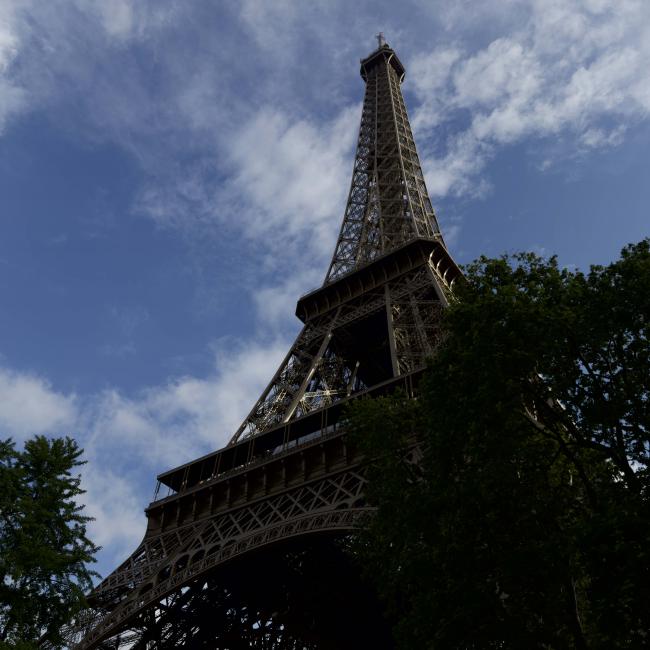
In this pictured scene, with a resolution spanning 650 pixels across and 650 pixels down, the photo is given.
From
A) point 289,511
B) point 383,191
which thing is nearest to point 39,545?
point 289,511

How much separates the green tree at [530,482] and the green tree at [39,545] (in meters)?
7.55

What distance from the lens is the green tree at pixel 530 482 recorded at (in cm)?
1026

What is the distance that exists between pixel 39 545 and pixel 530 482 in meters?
11.4

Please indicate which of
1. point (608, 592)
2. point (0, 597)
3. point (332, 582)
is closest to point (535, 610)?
point (608, 592)

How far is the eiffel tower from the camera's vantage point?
22500 millimetres

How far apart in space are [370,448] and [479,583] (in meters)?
4.36

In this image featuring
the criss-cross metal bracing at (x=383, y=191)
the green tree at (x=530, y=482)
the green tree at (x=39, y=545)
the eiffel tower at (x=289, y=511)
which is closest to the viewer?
the green tree at (x=530, y=482)

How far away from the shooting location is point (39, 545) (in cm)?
1603

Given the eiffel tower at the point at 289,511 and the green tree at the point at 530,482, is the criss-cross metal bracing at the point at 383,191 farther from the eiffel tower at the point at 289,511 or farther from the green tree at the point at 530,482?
the green tree at the point at 530,482

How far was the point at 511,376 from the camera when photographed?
41.8ft

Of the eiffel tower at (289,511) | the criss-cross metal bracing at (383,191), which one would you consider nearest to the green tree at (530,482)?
the eiffel tower at (289,511)

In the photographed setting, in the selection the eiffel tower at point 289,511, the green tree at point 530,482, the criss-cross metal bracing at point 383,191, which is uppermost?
the criss-cross metal bracing at point 383,191

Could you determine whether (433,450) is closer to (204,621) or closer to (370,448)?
(370,448)

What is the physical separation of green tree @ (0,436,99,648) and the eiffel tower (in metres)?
6.29
